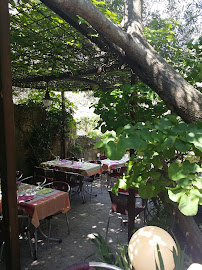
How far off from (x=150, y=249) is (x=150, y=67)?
144 centimetres

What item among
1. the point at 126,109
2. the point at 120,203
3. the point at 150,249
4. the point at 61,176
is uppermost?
the point at 126,109

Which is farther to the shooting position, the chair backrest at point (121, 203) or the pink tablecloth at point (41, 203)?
the chair backrest at point (121, 203)

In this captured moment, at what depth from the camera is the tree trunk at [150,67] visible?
5.88 feet

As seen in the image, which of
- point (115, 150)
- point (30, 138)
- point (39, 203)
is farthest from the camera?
point (30, 138)

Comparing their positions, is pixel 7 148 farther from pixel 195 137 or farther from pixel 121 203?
pixel 121 203

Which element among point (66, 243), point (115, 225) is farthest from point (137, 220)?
point (66, 243)

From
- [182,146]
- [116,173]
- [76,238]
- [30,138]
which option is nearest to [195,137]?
[182,146]

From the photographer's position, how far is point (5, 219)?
1589 mm

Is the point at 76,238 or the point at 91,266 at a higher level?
the point at 91,266

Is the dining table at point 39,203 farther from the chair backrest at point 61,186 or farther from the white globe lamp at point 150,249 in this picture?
the white globe lamp at point 150,249

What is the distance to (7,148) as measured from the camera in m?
1.52

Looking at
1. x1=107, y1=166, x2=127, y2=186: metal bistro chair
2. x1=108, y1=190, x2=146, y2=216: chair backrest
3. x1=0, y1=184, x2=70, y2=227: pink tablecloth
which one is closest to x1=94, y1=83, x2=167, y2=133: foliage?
x1=108, y1=190, x2=146, y2=216: chair backrest

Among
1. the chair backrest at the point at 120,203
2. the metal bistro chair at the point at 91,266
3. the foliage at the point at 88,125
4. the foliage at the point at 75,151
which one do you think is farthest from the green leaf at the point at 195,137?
the foliage at the point at 88,125

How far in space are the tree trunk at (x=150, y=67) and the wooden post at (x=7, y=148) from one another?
543 mm
